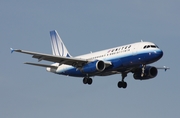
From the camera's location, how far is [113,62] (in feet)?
275

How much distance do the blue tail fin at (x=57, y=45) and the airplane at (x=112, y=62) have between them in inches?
249

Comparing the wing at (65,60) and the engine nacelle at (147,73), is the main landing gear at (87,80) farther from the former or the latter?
the engine nacelle at (147,73)

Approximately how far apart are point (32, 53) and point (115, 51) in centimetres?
1087

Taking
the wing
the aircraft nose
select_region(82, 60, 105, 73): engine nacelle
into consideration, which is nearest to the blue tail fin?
the wing

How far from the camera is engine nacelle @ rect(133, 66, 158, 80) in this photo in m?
87.4

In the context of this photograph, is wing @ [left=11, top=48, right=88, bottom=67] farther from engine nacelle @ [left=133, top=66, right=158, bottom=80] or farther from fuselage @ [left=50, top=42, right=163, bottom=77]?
engine nacelle @ [left=133, top=66, right=158, bottom=80]

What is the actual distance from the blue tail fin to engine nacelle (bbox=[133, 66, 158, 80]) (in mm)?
14673

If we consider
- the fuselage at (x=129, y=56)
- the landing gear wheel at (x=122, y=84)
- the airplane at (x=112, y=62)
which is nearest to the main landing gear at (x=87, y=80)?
the airplane at (x=112, y=62)

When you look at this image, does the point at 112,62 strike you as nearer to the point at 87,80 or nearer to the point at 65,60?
the point at 87,80

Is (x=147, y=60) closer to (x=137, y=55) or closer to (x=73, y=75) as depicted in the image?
(x=137, y=55)

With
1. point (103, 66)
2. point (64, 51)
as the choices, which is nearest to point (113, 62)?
point (103, 66)

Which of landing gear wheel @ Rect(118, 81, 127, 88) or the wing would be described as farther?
landing gear wheel @ Rect(118, 81, 127, 88)

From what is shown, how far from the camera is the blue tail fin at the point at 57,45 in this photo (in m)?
99.4

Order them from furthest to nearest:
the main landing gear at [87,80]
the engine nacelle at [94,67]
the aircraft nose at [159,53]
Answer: the main landing gear at [87,80] < the engine nacelle at [94,67] < the aircraft nose at [159,53]
